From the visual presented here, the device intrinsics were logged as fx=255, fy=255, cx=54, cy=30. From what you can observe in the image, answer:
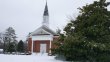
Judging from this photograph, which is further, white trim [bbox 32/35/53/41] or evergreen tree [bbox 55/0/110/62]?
white trim [bbox 32/35/53/41]

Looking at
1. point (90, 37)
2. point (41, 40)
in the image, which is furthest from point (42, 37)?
point (90, 37)

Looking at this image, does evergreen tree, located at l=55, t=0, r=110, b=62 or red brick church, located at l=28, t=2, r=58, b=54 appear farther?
red brick church, located at l=28, t=2, r=58, b=54

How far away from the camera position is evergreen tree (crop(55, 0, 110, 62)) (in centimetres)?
1944

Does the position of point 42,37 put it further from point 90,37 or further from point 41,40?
point 90,37

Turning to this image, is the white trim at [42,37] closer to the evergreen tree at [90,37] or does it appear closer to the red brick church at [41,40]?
the red brick church at [41,40]

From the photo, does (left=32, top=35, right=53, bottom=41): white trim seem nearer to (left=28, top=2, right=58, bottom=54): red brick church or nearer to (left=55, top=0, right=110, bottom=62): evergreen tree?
(left=28, top=2, right=58, bottom=54): red brick church

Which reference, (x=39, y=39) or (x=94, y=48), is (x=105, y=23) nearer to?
(x=94, y=48)

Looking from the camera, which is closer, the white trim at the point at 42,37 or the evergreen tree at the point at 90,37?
the evergreen tree at the point at 90,37

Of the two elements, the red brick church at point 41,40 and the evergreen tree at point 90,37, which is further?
the red brick church at point 41,40

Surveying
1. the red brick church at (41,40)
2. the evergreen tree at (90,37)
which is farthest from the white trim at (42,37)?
the evergreen tree at (90,37)

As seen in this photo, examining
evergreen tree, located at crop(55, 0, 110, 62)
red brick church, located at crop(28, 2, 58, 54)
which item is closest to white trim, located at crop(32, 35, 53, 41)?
red brick church, located at crop(28, 2, 58, 54)

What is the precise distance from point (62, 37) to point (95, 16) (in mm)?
3591

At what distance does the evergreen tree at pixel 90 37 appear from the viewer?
19438 mm

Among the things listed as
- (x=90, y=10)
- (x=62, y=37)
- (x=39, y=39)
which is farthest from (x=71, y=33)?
(x=39, y=39)
